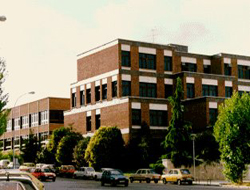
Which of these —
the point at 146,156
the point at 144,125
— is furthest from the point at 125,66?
the point at 146,156

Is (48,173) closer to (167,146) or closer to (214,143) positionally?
(167,146)

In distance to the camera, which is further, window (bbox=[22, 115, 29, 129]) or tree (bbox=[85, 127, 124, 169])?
window (bbox=[22, 115, 29, 129])

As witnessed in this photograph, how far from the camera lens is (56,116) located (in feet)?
309

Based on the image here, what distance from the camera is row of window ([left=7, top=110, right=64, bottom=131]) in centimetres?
9344

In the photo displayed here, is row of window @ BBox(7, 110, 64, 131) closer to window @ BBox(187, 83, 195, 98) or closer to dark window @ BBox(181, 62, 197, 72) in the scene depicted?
dark window @ BBox(181, 62, 197, 72)

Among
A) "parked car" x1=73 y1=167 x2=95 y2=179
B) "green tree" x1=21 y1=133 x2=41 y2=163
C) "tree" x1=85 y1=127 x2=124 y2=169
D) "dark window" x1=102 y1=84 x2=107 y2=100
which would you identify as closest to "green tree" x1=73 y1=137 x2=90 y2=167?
"tree" x1=85 y1=127 x2=124 y2=169

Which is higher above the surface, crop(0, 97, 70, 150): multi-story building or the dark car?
crop(0, 97, 70, 150): multi-story building

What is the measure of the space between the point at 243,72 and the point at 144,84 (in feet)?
59.8

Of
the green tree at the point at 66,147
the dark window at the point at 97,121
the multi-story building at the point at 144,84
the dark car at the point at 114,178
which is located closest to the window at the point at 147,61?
the multi-story building at the point at 144,84

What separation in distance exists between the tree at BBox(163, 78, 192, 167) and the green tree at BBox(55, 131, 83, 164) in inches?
714

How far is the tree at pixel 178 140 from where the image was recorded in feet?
185

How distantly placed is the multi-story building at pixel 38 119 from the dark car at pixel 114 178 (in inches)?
1708

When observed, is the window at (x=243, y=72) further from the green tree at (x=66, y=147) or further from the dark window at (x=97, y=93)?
the green tree at (x=66, y=147)

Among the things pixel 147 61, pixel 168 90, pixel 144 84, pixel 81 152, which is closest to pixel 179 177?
pixel 81 152
